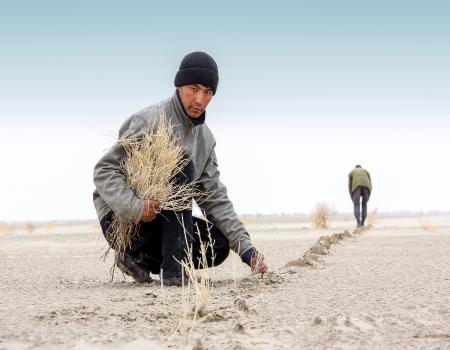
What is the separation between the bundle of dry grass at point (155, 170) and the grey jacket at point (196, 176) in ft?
0.22

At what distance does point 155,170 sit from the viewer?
3.82 metres

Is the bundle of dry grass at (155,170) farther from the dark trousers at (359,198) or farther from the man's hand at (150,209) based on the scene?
the dark trousers at (359,198)

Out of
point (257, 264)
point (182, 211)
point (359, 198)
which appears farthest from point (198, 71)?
point (359, 198)

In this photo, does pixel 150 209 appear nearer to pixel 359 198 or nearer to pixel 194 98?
pixel 194 98

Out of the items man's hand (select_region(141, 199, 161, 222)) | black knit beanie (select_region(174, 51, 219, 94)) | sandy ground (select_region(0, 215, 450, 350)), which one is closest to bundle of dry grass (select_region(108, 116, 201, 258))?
man's hand (select_region(141, 199, 161, 222))

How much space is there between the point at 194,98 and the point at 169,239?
3.13ft

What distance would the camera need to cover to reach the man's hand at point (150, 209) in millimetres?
3748

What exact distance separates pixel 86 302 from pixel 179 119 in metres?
1.49

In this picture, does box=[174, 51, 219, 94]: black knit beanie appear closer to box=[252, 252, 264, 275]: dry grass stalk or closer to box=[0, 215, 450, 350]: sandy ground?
box=[252, 252, 264, 275]: dry grass stalk

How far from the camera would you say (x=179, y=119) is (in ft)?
13.7

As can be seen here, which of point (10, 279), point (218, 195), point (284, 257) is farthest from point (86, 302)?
point (284, 257)

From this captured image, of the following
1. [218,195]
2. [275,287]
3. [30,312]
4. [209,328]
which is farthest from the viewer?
[218,195]

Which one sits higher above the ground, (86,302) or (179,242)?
(179,242)

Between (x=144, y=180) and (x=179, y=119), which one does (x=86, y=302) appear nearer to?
(x=144, y=180)
